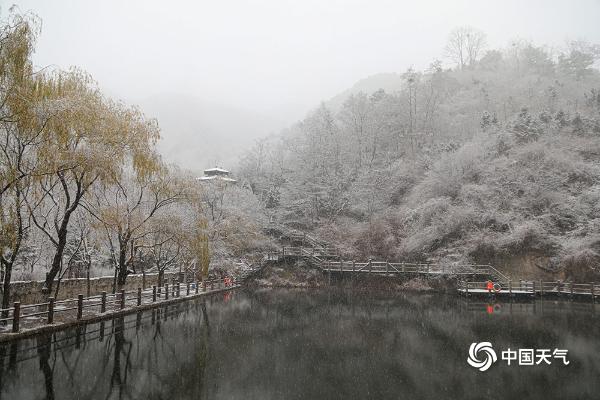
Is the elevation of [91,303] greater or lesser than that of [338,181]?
lesser

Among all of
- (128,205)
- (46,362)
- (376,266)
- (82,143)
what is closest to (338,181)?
(376,266)

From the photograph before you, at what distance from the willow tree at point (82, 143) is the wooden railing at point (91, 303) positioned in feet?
4.11

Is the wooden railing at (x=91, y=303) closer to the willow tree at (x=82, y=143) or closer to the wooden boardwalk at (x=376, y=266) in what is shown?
the willow tree at (x=82, y=143)

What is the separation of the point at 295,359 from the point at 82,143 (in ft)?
34.2

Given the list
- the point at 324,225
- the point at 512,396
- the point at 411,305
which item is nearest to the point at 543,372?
the point at 512,396

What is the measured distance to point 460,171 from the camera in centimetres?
3634

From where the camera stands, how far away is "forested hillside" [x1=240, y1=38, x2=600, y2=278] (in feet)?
100

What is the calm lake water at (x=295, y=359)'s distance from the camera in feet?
24.7

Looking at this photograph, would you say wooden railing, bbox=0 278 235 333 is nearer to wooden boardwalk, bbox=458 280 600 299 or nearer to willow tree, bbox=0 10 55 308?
willow tree, bbox=0 10 55 308

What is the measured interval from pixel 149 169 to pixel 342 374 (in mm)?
11964

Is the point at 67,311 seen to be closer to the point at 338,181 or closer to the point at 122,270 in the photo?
the point at 122,270

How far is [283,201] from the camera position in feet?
149

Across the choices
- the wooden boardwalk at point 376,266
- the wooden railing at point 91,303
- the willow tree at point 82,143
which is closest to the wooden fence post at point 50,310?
the wooden railing at point 91,303

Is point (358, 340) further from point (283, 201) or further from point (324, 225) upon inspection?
point (283, 201)
